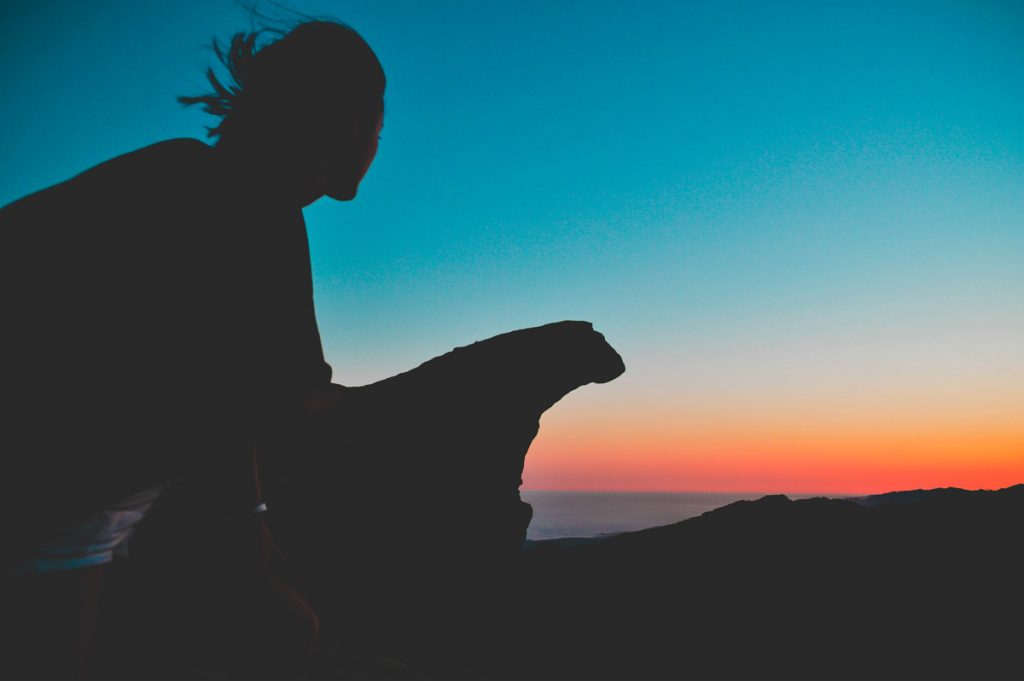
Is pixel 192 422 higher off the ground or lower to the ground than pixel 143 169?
lower

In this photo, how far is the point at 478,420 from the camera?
6082 mm

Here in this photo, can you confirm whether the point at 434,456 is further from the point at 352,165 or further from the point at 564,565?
the point at 352,165

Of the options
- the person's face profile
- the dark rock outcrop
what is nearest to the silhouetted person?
the person's face profile

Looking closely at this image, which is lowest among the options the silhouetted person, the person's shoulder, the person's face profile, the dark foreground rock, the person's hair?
the dark foreground rock

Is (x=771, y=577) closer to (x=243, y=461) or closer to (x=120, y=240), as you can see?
(x=243, y=461)

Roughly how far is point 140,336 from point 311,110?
2.52ft

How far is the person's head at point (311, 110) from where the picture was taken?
1.42m

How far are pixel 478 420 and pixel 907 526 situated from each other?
13.8 ft

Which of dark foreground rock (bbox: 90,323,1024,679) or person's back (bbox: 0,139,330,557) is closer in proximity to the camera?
person's back (bbox: 0,139,330,557)

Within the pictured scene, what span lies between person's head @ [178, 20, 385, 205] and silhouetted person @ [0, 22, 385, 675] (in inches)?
0.5

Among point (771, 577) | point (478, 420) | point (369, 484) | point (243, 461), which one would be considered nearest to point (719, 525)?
point (771, 577)

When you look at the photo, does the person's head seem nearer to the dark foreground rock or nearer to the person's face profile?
the person's face profile

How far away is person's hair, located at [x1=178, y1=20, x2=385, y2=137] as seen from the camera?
1.45 metres

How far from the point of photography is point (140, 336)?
1097mm
